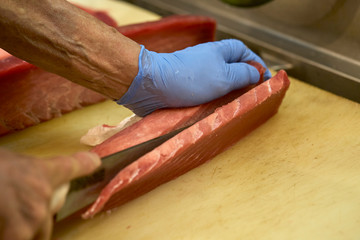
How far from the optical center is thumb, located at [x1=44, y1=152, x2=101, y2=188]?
1.27 metres

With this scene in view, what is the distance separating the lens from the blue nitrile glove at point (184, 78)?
196 centimetres

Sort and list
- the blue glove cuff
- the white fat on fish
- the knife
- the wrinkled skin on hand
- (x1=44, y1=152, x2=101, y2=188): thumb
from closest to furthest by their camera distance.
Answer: the wrinkled skin on hand, (x1=44, y1=152, x2=101, y2=188): thumb, the knife, the blue glove cuff, the white fat on fish

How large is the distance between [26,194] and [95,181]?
40 centimetres

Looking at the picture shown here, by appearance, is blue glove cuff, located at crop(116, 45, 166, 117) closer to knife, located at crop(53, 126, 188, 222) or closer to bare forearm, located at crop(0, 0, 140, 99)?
bare forearm, located at crop(0, 0, 140, 99)

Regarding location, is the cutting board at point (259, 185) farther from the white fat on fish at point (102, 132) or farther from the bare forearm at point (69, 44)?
the bare forearm at point (69, 44)

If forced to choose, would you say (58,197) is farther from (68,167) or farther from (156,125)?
(156,125)

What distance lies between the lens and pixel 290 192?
1.84m

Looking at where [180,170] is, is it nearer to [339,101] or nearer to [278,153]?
[278,153]

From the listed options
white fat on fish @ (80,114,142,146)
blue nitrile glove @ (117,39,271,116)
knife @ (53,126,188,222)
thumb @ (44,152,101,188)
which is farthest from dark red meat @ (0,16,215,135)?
thumb @ (44,152,101,188)

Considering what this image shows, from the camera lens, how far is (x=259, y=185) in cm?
189

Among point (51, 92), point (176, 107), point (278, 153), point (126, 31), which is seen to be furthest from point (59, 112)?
point (278, 153)

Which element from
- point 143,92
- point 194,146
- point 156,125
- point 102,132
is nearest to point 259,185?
point 194,146

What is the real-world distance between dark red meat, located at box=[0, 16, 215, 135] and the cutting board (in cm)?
7

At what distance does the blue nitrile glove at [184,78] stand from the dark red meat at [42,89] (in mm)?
497
